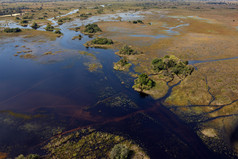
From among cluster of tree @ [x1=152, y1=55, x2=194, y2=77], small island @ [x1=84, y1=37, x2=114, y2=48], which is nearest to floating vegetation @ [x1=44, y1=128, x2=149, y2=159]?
cluster of tree @ [x1=152, y1=55, x2=194, y2=77]

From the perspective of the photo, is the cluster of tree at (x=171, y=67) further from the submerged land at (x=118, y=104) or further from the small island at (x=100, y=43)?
the small island at (x=100, y=43)

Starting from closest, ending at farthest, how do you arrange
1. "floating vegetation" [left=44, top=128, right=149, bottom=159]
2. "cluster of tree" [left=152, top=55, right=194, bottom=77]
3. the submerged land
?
"floating vegetation" [left=44, top=128, right=149, bottom=159]
the submerged land
"cluster of tree" [left=152, top=55, right=194, bottom=77]

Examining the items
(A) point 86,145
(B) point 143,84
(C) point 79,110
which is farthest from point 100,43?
(A) point 86,145

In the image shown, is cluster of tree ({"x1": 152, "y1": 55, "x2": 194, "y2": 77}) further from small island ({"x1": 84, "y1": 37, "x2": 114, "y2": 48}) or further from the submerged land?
small island ({"x1": 84, "y1": 37, "x2": 114, "y2": 48})

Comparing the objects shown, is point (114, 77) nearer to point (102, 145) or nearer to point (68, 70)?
point (68, 70)

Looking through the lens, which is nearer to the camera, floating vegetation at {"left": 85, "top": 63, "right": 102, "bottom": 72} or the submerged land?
the submerged land

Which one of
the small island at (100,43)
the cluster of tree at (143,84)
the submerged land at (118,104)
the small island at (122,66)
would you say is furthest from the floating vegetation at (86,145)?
the small island at (100,43)

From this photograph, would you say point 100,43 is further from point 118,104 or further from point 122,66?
point 118,104

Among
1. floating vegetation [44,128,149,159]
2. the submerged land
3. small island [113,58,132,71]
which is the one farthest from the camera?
small island [113,58,132,71]

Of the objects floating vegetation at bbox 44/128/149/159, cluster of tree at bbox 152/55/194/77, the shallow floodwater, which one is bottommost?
floating vegetation at bbox 44/128/149/159
